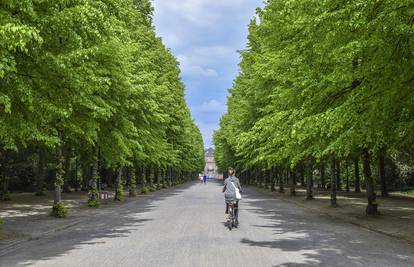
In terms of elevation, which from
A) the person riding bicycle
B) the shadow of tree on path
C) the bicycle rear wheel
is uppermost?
the person riding bicycle

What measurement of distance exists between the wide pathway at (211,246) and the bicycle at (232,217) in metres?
0.29

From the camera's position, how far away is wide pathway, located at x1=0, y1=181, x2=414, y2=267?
9633mm

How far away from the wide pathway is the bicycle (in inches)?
11.5

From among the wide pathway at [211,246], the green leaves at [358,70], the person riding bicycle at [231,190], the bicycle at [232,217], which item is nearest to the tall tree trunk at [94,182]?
the wide pathway at [211,246]

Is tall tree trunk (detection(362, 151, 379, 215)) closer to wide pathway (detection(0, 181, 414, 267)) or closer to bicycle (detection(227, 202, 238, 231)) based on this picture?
wide pathway (detection(0, 181, 414, 267))

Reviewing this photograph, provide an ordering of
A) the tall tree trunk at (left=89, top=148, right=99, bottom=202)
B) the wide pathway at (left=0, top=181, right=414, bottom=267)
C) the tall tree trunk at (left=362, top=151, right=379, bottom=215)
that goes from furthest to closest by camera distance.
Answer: the tall tree trunk at (left=89, top=148, right=99, bottom=202), the tall tree trunk at (left=362, top=151, right=379, bottom=215), the wide pathway at (left=0, top=181, right=414, bottom=267)

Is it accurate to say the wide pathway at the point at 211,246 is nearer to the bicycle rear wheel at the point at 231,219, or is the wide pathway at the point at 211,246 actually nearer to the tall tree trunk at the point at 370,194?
the bicycle rear wheel at the point at 231,219

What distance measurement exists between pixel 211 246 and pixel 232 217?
4211mm

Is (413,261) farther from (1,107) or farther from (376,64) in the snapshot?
(1,107)

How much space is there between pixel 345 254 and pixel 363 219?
8838mm

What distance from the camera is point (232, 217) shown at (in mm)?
15586

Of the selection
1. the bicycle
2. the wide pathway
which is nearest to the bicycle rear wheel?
the bicycle

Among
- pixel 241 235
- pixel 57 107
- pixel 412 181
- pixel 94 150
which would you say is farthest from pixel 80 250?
pixel 412 181

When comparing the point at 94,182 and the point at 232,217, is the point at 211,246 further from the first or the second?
the point at 94,182
